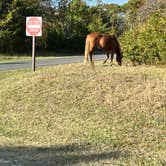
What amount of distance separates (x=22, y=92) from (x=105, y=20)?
148ft

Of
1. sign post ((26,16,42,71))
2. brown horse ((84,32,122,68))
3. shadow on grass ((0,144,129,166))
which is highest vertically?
sign post ((26,16,42,71))

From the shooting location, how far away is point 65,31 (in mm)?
50094

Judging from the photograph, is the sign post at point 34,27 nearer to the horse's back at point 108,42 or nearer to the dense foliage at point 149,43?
the horse's back at point 108,42

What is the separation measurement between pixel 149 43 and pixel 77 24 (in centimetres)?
3242

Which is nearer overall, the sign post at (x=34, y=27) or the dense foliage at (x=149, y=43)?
the dense foliage at (x=149, y=43)

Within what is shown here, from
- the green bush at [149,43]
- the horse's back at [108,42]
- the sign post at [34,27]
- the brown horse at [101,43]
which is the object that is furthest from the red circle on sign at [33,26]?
the green bush at [149,43]

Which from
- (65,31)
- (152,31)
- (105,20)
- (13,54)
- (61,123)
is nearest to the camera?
(61,123)

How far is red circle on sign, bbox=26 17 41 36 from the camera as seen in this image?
19312 mm

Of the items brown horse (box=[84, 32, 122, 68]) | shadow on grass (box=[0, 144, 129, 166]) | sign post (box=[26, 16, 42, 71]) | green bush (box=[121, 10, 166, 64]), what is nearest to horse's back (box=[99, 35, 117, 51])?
brown horse (box=[84, 32, 122, 68])

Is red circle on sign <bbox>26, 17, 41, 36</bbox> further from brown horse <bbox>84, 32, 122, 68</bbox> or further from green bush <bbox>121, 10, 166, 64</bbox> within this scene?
green bush <bbox>121, 10, 166, 64</bbox>

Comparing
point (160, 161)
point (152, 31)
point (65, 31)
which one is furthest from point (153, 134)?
point (65, 31)

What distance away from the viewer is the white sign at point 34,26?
19297mm

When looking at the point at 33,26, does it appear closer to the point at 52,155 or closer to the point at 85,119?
the point at 85,119

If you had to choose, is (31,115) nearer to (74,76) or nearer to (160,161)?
(74,76)
